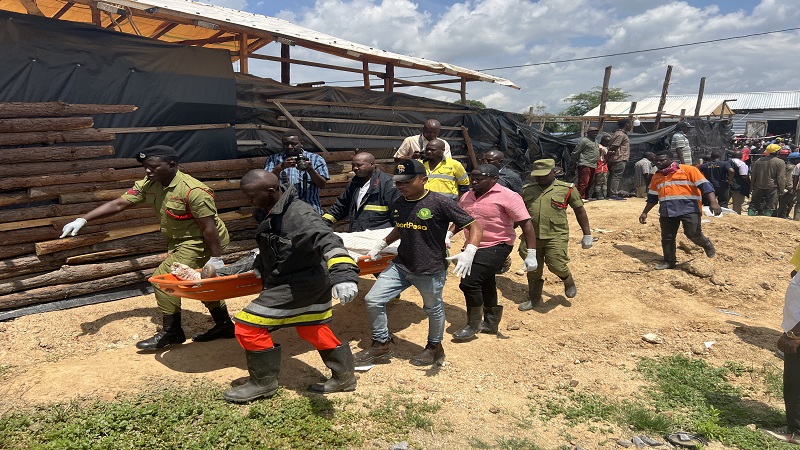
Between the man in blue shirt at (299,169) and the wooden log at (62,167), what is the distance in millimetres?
1908

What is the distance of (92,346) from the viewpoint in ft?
17.4

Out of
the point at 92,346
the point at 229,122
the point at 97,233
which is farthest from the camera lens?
the point at 229,122

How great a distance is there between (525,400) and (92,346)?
172 inches

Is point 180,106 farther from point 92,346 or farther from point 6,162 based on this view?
point 92,346

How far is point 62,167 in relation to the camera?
6184 mm

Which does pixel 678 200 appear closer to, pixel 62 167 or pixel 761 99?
pixel 62 167

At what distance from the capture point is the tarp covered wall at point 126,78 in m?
5.98

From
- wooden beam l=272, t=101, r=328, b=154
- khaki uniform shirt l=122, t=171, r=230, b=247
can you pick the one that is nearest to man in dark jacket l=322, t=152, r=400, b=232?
khaki uniform shirt l=122, t=171, r=230, b=247

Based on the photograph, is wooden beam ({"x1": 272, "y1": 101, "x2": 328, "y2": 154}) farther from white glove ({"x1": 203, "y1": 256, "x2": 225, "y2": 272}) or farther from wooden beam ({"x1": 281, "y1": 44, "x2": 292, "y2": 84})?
white glove ({"x1": 203, "y1": 256, "x2": 225, "y2": 272})

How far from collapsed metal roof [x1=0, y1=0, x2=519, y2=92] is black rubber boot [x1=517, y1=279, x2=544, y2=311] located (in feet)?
15.7

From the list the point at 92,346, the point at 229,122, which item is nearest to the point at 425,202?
the point at 92,346

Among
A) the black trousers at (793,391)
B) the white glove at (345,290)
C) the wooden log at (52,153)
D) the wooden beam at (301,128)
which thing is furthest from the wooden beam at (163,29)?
the black trousers at (793,391)

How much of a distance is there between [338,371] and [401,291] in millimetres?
946

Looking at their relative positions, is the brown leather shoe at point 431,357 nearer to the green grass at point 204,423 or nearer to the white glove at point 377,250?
the green grass at point 204,423
